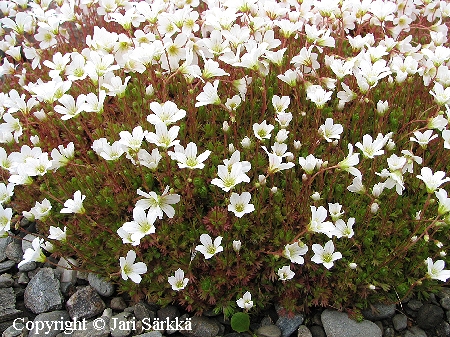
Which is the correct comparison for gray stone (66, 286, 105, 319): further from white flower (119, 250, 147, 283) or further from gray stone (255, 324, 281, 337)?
gray stone (255, 324, 281, 337)

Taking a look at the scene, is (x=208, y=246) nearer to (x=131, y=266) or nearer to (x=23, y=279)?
(x=131, y=266)

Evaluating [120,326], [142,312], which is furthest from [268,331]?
[120,326]

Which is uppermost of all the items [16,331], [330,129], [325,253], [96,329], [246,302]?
[330,129]

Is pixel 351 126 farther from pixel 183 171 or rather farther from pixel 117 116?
pixel 117 116

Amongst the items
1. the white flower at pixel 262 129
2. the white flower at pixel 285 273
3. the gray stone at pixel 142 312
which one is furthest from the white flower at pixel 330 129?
the gray stone at pixel 142 312

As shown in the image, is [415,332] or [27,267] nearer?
Result: [415,332]

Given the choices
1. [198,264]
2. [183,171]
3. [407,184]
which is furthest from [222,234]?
[407,184]
